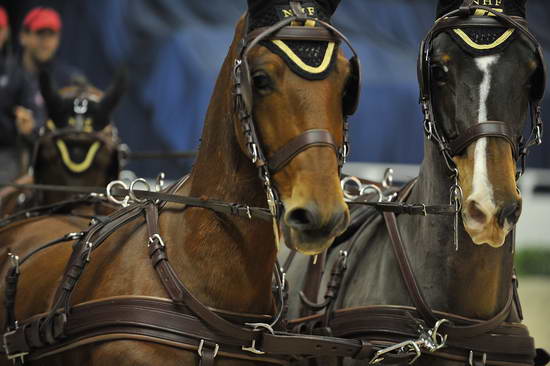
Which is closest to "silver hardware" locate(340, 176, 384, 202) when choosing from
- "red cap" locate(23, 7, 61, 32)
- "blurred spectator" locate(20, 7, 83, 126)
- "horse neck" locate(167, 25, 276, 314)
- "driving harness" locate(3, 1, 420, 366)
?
"driving harness" locate(3, 1, 420, 366)

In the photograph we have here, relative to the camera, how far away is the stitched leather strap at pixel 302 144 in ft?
9.87

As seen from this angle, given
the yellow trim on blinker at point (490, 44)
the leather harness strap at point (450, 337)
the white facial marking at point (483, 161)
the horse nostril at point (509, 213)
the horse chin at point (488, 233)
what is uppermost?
→ the yellow trim on blinker at point (490, 44)

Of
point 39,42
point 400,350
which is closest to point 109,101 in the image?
point 39,42

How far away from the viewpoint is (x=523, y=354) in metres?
3.82

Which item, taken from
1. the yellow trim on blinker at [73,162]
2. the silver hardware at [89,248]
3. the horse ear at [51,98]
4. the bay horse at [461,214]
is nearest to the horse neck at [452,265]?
the bay horse at [461,214]

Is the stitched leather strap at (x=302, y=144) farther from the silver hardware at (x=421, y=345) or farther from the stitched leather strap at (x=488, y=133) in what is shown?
the silver hardware at (x=421, y=345)

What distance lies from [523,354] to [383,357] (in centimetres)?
56

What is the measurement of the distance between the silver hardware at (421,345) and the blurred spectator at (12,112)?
3.68 m

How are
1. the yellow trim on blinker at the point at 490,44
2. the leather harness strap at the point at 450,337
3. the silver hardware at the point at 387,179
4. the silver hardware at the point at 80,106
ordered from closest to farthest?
the yellow trim on blinker at the point at 490,44 < the leather harness strap at the point at 450,337 < the silver hardware at the point at 387,179 < the silver hardware at the point at 80,106

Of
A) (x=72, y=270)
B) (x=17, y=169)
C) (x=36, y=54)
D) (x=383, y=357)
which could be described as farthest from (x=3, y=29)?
(x=383, y=357)

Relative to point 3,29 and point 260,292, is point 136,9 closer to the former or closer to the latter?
point 3,29

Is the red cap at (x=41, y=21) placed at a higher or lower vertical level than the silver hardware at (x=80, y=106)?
higher

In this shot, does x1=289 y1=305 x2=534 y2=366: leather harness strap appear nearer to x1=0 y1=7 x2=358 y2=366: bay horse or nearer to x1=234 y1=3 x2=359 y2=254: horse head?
x1=0 y1=7 x2=358 y2=366: bay horse

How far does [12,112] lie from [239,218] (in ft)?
13.2
